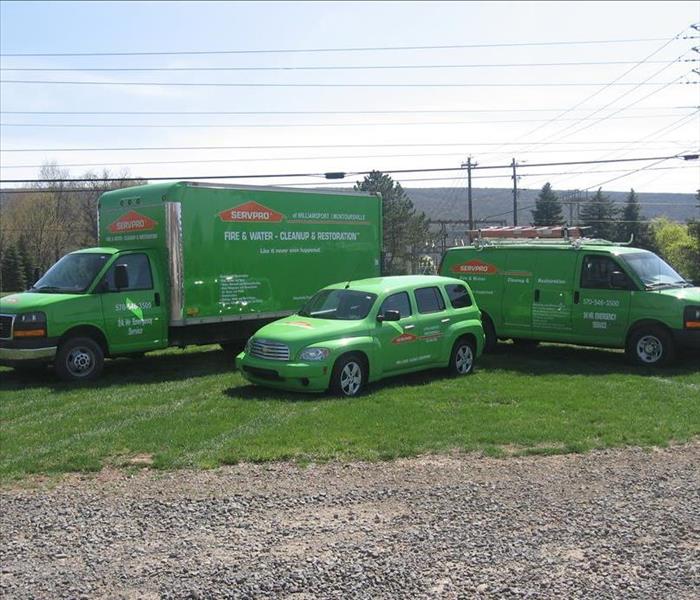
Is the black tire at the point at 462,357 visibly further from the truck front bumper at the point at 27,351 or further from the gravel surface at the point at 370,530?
the truck front bumper at the point at 27,351

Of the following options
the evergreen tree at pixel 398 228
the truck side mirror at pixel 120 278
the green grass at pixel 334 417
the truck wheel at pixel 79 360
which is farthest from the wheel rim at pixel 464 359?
the evergreen tree at pixel 398 228

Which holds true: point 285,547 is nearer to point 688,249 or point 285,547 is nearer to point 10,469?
point 10,469

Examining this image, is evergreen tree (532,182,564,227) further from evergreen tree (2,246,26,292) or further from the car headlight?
the car headlight

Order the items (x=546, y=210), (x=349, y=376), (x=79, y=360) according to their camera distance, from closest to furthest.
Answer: (x=349, y=376), (x=79, y=360), (x=546, y=210)

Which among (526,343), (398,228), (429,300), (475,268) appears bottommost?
(526,343)

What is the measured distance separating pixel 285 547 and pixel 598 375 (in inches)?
325

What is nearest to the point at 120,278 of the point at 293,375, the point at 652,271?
the point at 293,375

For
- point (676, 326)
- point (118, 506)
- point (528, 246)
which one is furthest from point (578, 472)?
point (528, 246)

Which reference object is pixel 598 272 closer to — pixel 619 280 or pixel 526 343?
pixel 619 280

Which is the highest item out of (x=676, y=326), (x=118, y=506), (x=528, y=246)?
(x=528, y=246)

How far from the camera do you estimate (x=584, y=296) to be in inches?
535

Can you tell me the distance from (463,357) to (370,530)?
710 centimetres

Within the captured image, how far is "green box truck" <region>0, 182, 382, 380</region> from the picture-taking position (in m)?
12.0

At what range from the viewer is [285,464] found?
7250 mm
